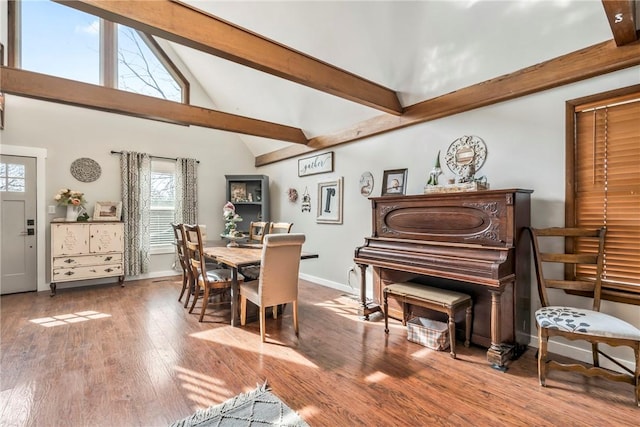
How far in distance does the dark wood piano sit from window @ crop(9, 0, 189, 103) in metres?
5.18

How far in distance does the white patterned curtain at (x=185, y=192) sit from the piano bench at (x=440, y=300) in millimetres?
4324

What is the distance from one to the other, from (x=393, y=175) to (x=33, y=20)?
5.91 metres

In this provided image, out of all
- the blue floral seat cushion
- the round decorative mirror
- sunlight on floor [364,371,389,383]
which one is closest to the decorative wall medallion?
sunlight on floor [364,371,389,383]

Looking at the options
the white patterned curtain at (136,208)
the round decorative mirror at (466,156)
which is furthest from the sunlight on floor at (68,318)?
the round decorative mirror at (466,156)

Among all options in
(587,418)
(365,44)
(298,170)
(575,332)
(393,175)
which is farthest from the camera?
(298,170)

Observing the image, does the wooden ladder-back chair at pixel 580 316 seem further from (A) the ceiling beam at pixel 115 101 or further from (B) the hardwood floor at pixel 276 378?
(A) the ceiling beam at pixel 115 101

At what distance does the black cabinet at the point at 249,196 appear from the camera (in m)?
6.13

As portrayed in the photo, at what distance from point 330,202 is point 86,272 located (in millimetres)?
3980

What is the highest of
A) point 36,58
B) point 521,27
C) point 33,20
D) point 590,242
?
point 33,20

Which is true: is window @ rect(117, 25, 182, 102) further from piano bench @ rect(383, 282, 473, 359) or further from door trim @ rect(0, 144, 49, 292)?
piano bench @ rect(383, 282, 473, 359)

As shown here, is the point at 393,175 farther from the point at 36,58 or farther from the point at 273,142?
the point at 36,58

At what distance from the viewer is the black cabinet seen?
6.13 metres

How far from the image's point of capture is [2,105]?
4.13m

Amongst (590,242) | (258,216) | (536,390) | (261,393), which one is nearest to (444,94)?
(590,242)
